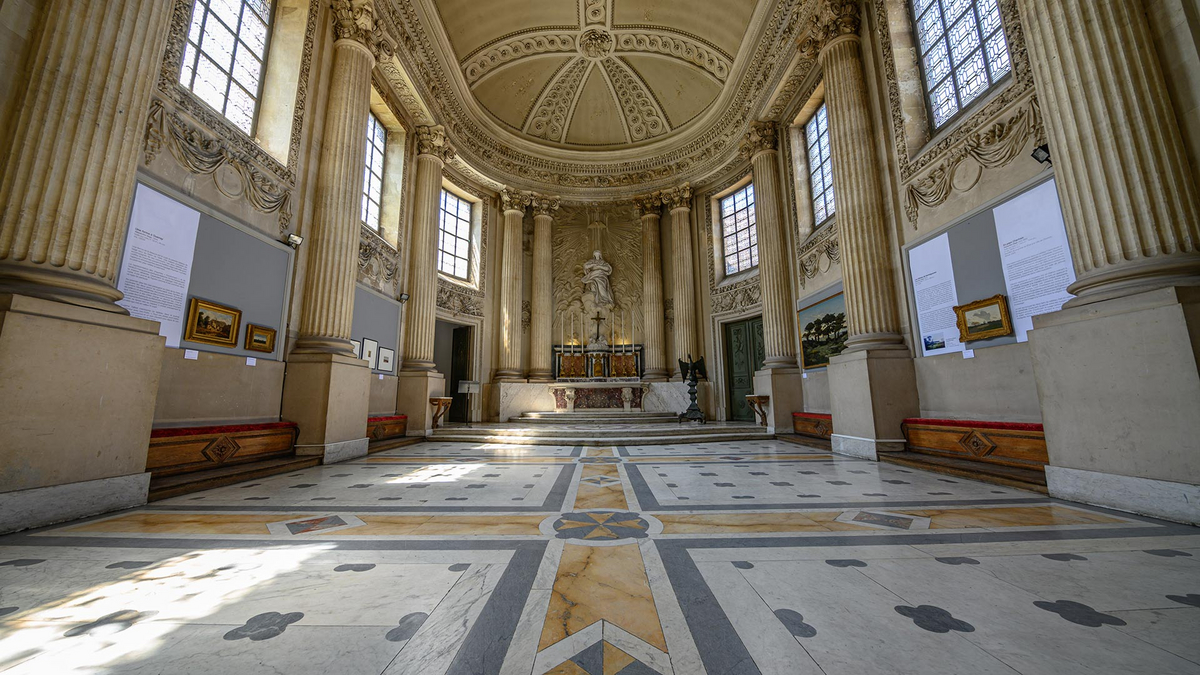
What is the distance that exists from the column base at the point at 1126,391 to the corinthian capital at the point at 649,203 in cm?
1113

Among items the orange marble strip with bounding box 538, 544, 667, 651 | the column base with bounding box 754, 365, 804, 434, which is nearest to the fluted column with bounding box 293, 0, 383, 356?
the orange marble strip with bounding box 538, 544, 667, 651

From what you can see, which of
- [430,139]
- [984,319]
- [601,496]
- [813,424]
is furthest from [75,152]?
[813,424]

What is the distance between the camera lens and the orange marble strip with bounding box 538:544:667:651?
4.80 feet

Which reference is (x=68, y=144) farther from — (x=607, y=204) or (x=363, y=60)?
(x=607, y=204)

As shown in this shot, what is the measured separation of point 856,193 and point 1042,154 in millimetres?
2414

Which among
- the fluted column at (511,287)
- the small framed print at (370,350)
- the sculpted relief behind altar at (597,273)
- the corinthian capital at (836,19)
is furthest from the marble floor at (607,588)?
the sculpted relief behind altar at (597,273)

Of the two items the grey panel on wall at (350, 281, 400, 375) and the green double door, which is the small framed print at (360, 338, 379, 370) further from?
the green double door

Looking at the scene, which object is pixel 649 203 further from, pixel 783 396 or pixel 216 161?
pixel 216 161

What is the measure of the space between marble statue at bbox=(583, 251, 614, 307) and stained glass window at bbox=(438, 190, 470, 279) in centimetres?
384

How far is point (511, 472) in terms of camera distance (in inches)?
188

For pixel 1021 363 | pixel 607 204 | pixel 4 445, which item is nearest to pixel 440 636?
pixel 4 445

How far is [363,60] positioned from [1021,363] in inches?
404

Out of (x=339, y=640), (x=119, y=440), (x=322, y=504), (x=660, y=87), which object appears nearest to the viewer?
(x=339, y=640)

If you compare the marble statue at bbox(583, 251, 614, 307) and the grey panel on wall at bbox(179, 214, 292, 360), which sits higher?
the marble statue at bbox(583, 251, 614, 307)
